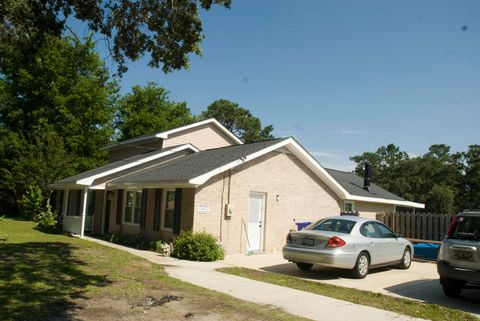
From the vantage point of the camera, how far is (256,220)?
16.6m

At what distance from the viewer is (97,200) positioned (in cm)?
2222

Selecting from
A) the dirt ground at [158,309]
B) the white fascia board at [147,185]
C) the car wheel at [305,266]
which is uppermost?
the white fascia board at [147,185]

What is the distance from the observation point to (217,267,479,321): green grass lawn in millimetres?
7516

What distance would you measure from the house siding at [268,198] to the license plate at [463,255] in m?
8.26

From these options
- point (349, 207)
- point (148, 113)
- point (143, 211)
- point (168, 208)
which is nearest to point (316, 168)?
point (349, 207)

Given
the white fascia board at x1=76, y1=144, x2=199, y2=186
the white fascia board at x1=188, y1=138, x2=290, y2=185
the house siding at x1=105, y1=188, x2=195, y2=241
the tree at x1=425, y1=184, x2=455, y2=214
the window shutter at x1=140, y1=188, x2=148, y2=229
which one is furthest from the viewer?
the tree at x1=425, y1=184, x2=455, y2=214

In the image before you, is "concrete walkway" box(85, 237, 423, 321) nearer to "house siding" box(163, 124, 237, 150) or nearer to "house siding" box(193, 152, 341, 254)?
"house siding" box(193, 152, 341, 254)

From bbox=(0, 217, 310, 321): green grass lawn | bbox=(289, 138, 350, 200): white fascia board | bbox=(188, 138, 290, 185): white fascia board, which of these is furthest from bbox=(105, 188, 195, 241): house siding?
bbox=(289, 138, 350, 200): white fascia board

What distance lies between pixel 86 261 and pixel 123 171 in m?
8.66

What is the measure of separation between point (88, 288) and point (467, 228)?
7.61 m

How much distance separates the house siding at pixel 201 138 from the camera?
82.3 ft

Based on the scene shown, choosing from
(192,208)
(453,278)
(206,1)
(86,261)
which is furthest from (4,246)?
(453,278)

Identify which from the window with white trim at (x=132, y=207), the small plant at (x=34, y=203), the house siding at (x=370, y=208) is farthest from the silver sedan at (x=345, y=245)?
the small plant at (x=34, y=203)

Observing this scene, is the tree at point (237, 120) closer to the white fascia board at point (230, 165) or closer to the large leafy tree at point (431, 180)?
the large leafy tree at point (431, 180)
